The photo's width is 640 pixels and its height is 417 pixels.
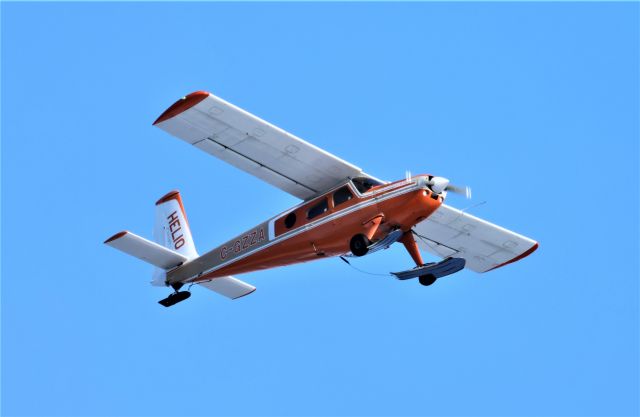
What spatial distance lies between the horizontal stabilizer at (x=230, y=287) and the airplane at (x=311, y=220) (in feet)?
0.09

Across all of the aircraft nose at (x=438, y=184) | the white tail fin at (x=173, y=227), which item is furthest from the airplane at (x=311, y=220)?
the white tail fin at (x=173, y=227)

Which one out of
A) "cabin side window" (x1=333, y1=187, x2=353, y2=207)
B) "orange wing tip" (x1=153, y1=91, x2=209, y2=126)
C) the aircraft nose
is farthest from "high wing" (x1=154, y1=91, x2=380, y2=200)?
the aircraft nose

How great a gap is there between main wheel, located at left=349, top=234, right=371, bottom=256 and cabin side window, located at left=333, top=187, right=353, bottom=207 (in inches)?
37.1

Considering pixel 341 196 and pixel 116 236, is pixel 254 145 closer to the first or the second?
pixel 341 196

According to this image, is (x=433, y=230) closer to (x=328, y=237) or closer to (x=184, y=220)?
(x=328, y=237)

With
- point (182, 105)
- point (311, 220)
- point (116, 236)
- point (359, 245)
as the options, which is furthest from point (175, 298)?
point (359, 245)

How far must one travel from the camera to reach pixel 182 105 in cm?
2300

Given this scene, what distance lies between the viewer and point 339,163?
77.7 ft

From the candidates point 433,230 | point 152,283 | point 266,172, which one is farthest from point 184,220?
point 433,230

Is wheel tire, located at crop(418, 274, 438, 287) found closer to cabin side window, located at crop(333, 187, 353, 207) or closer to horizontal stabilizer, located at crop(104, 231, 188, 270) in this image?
cabin side window, located at crop(333, 187, 353, 207)

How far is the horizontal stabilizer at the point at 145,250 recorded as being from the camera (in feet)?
81.9

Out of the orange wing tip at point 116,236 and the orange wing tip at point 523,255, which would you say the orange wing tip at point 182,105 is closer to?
the orange wing tip at point 116,236

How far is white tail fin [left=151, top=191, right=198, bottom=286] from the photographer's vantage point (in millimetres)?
27630

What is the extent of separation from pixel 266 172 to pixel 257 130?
1292 millimetres
